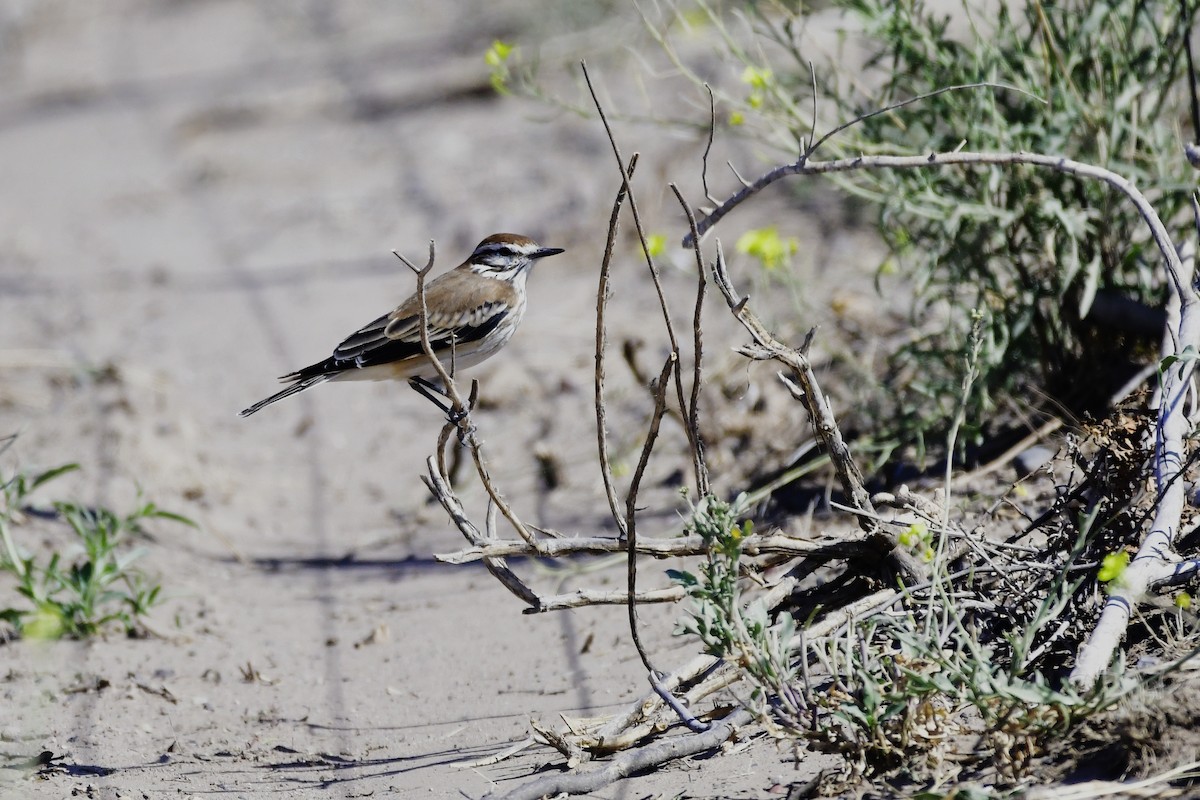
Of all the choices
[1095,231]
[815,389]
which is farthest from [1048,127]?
[815,389]

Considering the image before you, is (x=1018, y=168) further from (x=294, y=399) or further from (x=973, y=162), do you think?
(x=294, y=399)

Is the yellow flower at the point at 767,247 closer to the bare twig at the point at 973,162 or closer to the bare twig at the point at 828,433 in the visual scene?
the bare twig at the point at 828,433

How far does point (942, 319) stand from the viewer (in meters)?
6.22

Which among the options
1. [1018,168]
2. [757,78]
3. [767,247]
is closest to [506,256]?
[767,247]

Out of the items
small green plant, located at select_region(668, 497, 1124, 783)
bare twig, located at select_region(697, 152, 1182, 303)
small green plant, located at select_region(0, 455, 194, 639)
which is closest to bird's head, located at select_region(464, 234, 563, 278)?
small green plant, located at select_region(0, 455, 194, 639)

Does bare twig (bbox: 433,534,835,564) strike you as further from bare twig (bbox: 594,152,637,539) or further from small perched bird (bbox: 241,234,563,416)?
small perched bird (bbox: 241,234,563,416)

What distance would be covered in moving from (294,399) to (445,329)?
9.24 feet

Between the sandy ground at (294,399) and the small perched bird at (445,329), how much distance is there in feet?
2.64

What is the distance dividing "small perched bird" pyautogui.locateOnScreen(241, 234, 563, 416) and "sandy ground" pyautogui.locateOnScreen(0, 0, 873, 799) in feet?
2.64

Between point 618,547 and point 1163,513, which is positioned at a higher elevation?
point 618,547

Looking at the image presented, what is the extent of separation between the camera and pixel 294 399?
26.9 feet

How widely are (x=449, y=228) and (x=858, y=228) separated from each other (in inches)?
133

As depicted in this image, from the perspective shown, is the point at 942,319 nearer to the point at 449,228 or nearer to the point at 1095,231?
the point at 1095,231

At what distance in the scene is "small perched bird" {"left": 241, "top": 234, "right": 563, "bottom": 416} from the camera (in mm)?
5566
